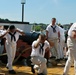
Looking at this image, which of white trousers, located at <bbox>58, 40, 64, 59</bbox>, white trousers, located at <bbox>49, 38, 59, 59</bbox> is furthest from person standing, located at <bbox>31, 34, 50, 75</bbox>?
white trousers, located at <bbox>58, 40, 64, 59</bbox>

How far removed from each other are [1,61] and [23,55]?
81 centimetres

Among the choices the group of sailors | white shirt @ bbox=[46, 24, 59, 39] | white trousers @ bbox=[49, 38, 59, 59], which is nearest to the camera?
the group of sailors

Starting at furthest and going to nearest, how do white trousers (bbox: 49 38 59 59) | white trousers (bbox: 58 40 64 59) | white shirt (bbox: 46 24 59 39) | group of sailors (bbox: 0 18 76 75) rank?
white trousers (bbox: 58 40 64 59) → white trousers (bbox: 49 38 59 59) → white shirt (bbox: 46 24 59 39) → group of sailors (bbox: 0 18 76 75)

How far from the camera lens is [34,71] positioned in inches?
366

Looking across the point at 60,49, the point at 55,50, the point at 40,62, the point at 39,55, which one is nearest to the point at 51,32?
the point at 55,50

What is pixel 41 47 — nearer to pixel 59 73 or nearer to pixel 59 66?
pixel 59 73

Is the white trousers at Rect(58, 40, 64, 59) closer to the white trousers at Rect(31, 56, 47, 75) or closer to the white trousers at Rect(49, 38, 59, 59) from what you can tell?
the white trousers at Rect(49, 38, 59, 59)

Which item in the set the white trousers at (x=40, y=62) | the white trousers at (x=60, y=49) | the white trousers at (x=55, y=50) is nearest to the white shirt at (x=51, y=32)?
the white trousers at (x=55, y=50)

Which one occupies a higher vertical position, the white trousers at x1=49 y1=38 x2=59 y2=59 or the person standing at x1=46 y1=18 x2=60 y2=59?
the person standing at x1=46 y1=18 x2=60 y2=59

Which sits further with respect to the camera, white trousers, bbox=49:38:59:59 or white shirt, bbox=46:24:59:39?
white trousers, bbox=49:38:59:59

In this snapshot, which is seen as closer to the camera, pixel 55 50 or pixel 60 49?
pixel 55 50

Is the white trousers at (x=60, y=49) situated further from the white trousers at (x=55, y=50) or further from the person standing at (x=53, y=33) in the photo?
the person standing at (x=53, y=33)

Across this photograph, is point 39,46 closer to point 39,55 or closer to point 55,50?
point 39,55

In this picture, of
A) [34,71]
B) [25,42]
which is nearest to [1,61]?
[25,42]
